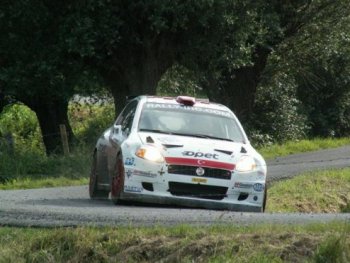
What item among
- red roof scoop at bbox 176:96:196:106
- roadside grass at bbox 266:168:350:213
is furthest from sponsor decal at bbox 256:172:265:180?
roadside grass at bbox 266:168:350:213

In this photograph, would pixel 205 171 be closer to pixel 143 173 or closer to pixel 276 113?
pixel 143 173

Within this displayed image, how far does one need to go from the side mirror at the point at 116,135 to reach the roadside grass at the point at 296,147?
13693 millimetres

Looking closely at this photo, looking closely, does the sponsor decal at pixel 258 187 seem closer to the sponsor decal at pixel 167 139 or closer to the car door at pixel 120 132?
the sponsor decal at pixel 167 139

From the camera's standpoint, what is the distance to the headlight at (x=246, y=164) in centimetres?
1192

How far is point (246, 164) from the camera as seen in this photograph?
1202 cm

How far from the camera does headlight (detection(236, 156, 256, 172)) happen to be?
11922 millimetres

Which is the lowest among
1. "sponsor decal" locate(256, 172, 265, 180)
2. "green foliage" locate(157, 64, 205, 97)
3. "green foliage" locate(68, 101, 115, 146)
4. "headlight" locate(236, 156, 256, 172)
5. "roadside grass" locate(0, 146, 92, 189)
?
"green foliage" locate(68, 101, 115, 146)

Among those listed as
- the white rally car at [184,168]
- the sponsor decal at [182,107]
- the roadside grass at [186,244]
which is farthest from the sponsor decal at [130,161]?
the roadside grass at [186,244]

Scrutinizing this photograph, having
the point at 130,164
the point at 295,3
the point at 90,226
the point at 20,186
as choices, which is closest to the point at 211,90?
the point at 295,3

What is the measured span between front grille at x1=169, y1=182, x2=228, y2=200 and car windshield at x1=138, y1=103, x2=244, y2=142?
3.81 ft

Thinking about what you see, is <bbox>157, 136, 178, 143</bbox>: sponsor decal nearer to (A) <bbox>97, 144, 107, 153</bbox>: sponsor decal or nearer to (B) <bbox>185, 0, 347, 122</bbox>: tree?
(A) <bbox>97, 144, 107, 153</bbox>: sponsor decal

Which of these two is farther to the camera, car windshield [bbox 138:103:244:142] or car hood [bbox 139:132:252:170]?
car windshield [bbox 138:103:244:142]

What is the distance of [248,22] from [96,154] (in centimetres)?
1046

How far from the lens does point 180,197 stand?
38.4 feet
